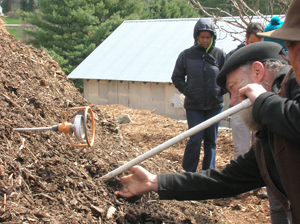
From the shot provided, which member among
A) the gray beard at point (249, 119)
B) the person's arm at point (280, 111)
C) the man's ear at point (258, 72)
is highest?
the man's ear at point (258, 72)

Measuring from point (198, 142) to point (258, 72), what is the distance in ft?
9.04

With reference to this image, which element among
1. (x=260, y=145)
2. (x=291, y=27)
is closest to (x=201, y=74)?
(x=260, y=145)

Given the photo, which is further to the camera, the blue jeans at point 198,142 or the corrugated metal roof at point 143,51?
the corrugated metal roof at point 143,51

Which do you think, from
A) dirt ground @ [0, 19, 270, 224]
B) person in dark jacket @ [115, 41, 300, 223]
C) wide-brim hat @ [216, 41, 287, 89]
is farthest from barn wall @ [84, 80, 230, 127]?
wide-brim hat @ [216, 41, 287, 89]

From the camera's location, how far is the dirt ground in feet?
8.34

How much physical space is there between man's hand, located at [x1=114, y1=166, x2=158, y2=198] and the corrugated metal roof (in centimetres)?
1160

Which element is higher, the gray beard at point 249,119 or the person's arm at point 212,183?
the gray beard at point 249,119

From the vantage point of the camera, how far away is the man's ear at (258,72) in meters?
2.21

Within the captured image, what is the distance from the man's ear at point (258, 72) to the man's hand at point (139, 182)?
3.27 ft

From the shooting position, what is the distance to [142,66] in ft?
51.8

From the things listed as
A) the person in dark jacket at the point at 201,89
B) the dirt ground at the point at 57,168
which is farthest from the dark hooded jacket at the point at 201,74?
the dirt ground at the point at 57,168

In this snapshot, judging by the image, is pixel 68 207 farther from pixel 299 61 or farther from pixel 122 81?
pixel 122 81

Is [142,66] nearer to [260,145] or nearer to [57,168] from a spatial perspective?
[57,168]

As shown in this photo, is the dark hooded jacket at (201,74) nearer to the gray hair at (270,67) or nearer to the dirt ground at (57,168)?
the dirt ground at (57,168)
